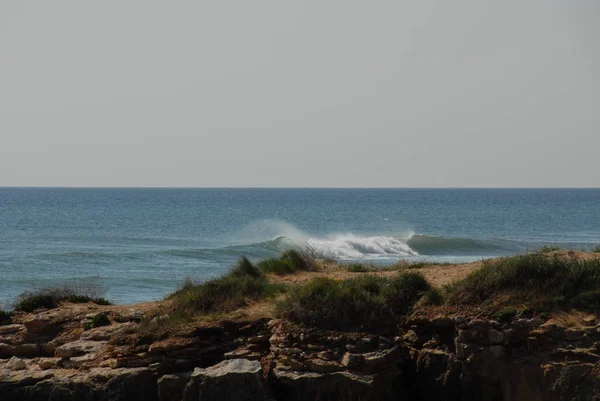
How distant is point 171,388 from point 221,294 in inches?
144

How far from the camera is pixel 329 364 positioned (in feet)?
53.5

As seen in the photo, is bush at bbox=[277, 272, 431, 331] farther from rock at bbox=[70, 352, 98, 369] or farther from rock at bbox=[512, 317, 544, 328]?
rock at bbox=[70, 352, 98, 369]

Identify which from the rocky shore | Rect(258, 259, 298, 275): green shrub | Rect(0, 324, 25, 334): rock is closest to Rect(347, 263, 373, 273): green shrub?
Rect(258, 259, 298, 275): green shrub

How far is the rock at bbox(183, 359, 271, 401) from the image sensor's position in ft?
52.7

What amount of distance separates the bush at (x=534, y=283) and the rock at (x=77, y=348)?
8107 millimetres

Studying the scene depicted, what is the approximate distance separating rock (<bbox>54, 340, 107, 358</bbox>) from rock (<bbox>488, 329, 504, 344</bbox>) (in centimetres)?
863

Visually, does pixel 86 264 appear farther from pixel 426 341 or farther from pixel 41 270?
pixel 426 341

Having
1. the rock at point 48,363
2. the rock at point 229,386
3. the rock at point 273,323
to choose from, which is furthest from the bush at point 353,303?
the rock at point 48,363

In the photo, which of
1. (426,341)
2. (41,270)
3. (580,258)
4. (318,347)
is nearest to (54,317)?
(318,347)

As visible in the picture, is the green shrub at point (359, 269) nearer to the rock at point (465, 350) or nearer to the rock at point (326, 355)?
the rock at point (326, 355)

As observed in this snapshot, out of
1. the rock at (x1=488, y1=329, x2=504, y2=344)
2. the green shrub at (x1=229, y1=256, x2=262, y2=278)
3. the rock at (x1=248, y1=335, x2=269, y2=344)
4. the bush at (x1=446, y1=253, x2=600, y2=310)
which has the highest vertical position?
the bush at (x1=446, y1=253, x2=600, y2=310)

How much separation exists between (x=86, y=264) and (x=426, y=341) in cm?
3289

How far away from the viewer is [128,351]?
57.5 feet

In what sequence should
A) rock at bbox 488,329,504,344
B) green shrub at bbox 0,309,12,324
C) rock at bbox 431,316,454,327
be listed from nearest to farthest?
1. rock at bbox 488,329,504,344
2. rock at bbox 431,316,454,327
3. green shrub at bbox 0,309,12,324
